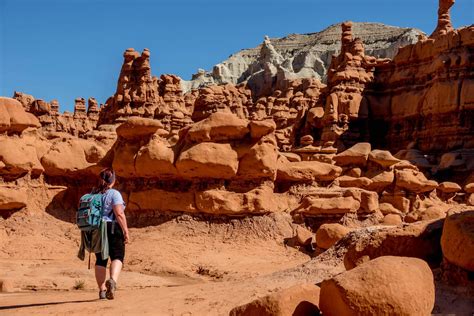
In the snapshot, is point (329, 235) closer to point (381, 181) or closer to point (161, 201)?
point (161, 201)

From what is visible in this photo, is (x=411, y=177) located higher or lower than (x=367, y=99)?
lower

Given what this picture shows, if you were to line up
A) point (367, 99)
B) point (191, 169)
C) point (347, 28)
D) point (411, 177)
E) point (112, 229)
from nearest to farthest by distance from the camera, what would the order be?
point (112, 229) → point (191, 169) → point (411, 177) → point (367, 99) → point (347, 28)

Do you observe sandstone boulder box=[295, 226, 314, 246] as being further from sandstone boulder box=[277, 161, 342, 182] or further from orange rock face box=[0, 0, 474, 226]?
sandstone boulder box=[277, 161, 342, 182]

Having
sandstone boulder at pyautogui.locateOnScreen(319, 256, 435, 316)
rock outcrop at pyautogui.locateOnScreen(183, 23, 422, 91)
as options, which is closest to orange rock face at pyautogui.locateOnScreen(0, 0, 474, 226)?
sandstone boulder at pyautogui.locateOnScreen(319, 256, 435, 316)

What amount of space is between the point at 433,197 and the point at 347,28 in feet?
65.6

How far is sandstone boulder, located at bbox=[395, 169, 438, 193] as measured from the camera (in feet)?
59.9

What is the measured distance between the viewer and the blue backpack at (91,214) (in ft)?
20.6

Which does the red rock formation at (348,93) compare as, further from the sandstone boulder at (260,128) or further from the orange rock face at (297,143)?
the sandstone boulder at (260,128)

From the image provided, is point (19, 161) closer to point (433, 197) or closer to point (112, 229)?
point (112, 229)

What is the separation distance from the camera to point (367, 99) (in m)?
34.3

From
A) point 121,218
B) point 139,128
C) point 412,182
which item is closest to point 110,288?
point 121,218

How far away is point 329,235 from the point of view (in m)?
11.2

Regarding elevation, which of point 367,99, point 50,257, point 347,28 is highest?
point 347,28

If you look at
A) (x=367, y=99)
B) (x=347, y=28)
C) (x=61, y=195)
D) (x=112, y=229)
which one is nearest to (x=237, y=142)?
(x=61, y=195)
